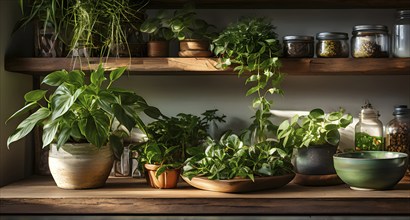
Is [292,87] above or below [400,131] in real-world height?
above

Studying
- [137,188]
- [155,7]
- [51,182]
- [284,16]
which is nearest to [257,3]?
[284,16]

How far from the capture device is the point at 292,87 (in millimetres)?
2281

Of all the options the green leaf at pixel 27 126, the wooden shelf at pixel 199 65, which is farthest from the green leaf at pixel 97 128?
the wooden shelf at pixel 199 65

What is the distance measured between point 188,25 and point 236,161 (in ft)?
1.69

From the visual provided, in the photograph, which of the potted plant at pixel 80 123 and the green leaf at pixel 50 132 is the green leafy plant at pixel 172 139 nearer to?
the potted plant at pixel 80 123

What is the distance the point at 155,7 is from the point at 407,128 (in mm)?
1037

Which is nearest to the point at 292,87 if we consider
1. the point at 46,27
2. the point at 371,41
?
the point at 371,41

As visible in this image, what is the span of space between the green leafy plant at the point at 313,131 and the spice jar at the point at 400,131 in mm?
168

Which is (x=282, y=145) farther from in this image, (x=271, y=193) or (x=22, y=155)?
(x=22, y=155)

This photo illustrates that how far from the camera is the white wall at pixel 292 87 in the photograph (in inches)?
89.3

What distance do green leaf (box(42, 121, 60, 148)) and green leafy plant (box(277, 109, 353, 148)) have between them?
Answer: 2.47 ft

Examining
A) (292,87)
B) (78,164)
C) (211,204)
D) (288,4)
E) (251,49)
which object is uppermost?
(288,4)

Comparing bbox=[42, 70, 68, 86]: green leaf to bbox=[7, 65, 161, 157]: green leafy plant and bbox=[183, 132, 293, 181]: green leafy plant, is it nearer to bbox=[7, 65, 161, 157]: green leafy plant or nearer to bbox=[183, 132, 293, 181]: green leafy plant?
bbox=[7, 65, 161, 157]: green leafy plant

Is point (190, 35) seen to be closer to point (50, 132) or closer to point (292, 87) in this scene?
point (292, 87)
